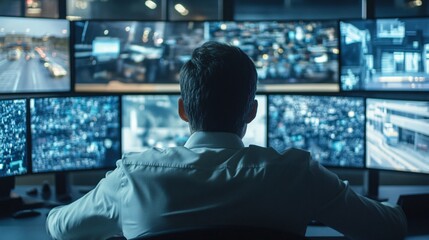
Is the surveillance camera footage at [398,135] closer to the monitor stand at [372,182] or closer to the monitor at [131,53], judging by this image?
the monitor stand at [372,182]

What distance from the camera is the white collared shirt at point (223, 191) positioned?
4.41 ft

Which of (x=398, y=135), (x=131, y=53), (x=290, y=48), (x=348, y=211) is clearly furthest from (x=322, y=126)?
(x=348, y=211)

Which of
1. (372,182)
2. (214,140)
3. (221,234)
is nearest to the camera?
(221,234)

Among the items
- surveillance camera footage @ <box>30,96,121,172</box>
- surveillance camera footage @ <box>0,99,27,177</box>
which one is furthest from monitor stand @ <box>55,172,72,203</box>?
surveillance camera footage @ <box>0,99,27,177</box>

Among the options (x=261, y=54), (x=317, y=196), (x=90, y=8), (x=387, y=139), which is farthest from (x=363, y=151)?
(x=90, y=8)

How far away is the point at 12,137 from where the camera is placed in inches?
103

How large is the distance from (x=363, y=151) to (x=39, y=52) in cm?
162

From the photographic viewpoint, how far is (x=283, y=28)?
3.11 metres

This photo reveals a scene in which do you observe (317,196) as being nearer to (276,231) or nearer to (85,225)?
(276,231)

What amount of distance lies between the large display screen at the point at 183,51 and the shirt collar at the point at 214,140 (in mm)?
1717

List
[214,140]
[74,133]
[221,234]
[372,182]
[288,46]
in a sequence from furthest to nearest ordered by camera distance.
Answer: [288,46] → [372,182] → [74,133] → [214,140] → [221,234]

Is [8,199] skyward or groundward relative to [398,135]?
groundward

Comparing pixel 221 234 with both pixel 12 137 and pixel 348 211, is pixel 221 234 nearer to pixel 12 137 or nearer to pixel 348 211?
pixel 348 211

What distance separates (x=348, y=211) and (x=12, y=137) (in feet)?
5.46
